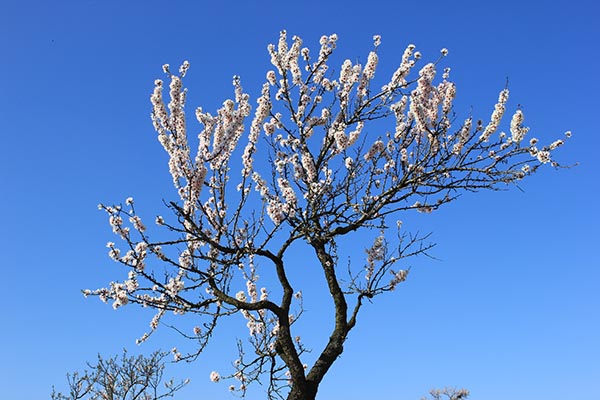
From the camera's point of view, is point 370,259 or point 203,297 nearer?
point 203,297

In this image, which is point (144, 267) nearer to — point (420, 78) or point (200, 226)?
point (200, 226)

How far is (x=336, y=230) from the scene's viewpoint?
23.9 ft

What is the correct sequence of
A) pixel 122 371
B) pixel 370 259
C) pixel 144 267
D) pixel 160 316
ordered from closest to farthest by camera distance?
pixel 144 267
pixel 160 316
pixel 370 259
pixel 122 371

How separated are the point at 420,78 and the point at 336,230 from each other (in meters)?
2.30

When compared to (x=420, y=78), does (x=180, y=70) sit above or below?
above

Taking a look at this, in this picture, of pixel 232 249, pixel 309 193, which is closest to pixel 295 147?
pixel 309 193

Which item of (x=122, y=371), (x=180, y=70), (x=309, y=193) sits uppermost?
(x=122, y=371)

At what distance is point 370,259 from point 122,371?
15540mm

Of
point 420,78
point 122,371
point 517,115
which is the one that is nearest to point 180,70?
point 420,78

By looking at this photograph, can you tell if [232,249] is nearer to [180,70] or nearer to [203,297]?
[203,297]

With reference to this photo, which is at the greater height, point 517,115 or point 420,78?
point 420,78

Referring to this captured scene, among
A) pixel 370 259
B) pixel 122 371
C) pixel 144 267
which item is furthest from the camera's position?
pixel 122 371

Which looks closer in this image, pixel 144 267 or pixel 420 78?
pixel 144 267

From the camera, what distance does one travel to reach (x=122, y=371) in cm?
2084
